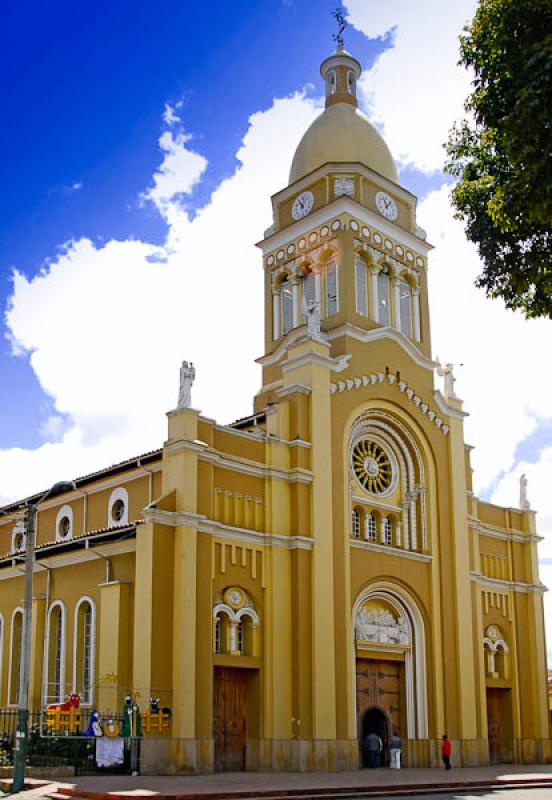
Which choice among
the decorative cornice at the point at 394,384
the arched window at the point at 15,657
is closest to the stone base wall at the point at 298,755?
the arched window at the point at 15,657

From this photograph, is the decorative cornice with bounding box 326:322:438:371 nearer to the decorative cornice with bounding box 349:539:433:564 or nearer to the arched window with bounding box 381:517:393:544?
the arched window with bounding box 381:517:393:544

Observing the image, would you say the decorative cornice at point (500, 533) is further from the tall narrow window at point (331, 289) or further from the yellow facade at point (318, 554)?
the tall narrow window at point (331, 289)

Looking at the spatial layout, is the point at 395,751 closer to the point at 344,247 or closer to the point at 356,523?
the point at 356,523

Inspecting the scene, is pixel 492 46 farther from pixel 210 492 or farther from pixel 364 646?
pixel 364 646

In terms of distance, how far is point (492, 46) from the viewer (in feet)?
77.2

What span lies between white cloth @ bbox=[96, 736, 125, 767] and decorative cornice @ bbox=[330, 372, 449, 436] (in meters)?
15.4

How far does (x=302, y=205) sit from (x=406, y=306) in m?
6.58

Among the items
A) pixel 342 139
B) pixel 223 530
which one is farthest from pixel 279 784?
pixel 342 139

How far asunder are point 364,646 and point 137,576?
34.5 feet

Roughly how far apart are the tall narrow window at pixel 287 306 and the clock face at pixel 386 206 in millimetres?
5270

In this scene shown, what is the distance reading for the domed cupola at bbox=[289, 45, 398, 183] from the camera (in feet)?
149

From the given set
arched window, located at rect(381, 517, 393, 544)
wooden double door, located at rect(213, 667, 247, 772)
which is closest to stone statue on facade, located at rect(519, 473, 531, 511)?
arched window, located at rect(381, 517, 393, 544)

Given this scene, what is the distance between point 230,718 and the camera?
110ft

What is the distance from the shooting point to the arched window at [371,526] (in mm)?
39594
